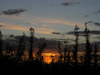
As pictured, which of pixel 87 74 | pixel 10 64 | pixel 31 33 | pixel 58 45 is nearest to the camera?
pixel 10 64

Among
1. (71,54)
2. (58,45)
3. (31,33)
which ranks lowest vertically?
(71,54)

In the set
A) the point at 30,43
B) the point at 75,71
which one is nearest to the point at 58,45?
the point at 30,43

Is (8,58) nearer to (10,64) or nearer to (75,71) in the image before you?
(10,64)

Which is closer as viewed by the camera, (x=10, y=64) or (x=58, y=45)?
(x=10, y=64)

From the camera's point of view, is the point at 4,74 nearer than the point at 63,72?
Yes

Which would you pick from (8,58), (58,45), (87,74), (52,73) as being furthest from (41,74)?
(58,45)

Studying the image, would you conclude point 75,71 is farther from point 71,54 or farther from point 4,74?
point 71,54

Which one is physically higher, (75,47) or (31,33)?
(31,33)

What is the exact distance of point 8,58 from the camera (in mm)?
9477

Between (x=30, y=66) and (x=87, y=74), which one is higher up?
(x=30, y=66)

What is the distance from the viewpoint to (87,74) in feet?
33.9

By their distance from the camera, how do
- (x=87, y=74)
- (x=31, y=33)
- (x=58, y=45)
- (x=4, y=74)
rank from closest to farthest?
(x=4, y=74) < (x=87, y=74) < (x=31, y=33) < (x=58, y=45)

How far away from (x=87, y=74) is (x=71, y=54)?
3479cm

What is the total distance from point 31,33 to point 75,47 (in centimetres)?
1367
